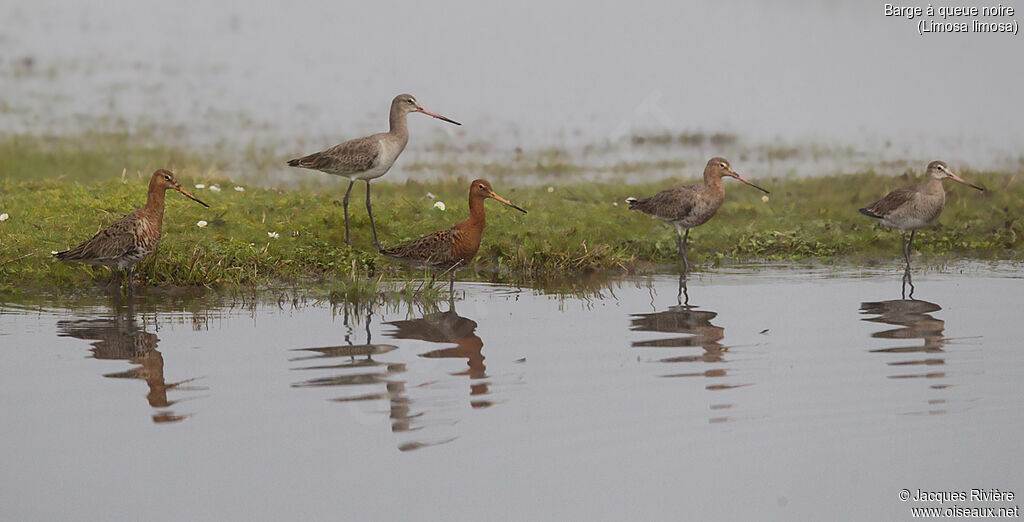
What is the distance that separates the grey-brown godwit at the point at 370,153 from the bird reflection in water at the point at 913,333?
7890 millimetres

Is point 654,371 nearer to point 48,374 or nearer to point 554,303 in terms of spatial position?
point 554,303

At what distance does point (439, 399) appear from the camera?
371 inches

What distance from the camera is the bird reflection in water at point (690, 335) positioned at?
10367 mm

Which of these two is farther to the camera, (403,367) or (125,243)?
(125,243)

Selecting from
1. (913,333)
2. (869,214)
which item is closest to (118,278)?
(913,333)

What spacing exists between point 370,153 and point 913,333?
9.44 m

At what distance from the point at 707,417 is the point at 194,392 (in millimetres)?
4121

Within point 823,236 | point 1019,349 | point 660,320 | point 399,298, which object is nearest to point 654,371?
point 660,320

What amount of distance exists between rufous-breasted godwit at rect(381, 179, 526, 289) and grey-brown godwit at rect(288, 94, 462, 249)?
335cm

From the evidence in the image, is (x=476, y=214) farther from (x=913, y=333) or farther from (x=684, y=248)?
(x=913, y=333)

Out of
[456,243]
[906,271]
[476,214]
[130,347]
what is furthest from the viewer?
[906,271]

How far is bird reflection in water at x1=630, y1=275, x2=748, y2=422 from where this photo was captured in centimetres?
1037

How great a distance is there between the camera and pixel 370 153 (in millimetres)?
18922

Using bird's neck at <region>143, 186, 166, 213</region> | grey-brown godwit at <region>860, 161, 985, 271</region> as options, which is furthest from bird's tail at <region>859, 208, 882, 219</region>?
bird's neck at <region>143, 186, 166, 213</region>
